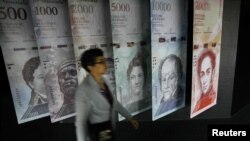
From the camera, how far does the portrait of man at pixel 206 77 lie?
2.87ft

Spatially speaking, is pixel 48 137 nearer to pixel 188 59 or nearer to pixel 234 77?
pixel 188 59

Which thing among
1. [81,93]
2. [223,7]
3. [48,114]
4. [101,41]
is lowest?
[48,114]

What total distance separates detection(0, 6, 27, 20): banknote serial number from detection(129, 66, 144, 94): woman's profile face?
0.49m

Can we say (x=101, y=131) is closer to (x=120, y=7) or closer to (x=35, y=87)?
(x=35, y=87)

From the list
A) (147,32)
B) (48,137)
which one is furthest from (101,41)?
(48,137)

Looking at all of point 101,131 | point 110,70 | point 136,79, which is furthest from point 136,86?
point 101,131

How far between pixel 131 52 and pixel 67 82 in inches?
11.7

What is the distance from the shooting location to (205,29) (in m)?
0.83

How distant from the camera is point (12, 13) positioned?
2.20 ft

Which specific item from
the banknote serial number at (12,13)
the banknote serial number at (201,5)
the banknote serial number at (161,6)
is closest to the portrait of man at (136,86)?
the banknote serial number at (161,6)

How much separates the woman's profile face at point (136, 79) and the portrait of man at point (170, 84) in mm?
90

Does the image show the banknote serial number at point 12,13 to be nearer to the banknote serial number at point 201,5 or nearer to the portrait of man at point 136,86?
the portrait of man at point 136,86

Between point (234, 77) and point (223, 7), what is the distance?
348mm

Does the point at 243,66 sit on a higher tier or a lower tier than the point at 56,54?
lower
